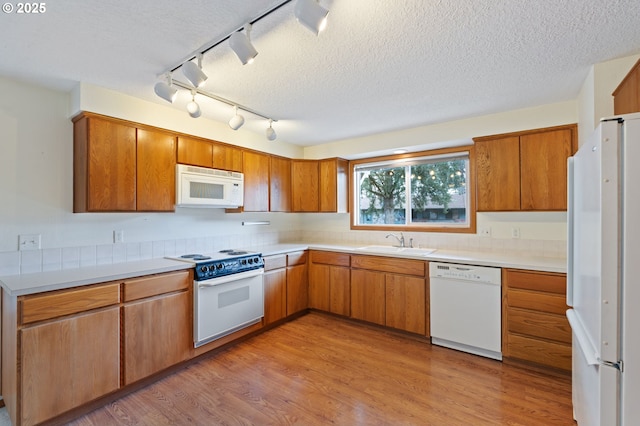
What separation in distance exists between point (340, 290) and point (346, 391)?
1.50 metres

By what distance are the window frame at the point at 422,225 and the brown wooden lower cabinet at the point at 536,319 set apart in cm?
91

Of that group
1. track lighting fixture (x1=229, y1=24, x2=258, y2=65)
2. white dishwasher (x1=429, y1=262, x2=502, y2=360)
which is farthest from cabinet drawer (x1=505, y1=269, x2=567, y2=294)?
track lighting fixture (x1=229, y1=24, x2=258, y2=65)

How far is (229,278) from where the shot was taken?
2.84 metres

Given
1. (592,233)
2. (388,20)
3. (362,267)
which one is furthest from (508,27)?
(362,267)

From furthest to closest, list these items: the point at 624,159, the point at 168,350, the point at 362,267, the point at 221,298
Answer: the point at 362,267 < the point at 221,298 < the point at 168,350 < the point at 624,159

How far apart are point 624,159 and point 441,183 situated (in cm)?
273

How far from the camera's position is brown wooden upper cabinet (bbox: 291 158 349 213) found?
4.16 metres

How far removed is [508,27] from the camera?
1.61m

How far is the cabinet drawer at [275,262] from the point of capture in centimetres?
339

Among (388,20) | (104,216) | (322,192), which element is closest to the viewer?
(388,20)

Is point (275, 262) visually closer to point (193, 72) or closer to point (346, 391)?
point (346, 391)

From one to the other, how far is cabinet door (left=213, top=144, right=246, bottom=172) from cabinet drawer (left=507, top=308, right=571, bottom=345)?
10.1 feet

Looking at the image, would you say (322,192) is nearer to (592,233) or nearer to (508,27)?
(508,27)

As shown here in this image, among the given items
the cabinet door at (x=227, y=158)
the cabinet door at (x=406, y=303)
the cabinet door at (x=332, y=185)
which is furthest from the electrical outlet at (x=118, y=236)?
the cabinet door at (x=406, y=303)
